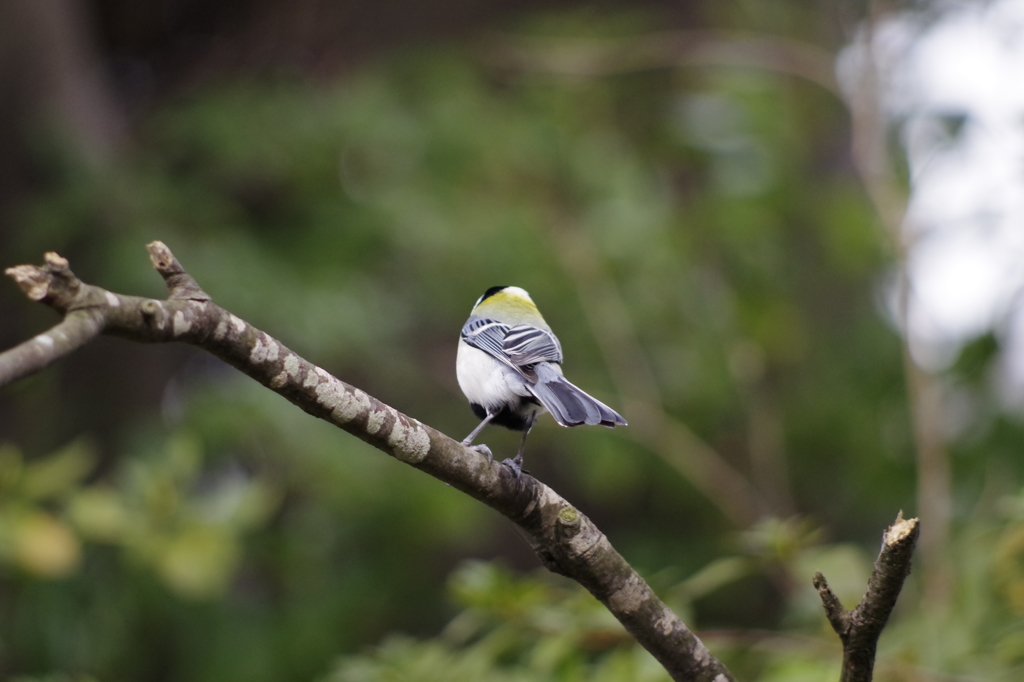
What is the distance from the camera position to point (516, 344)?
66.4 inches

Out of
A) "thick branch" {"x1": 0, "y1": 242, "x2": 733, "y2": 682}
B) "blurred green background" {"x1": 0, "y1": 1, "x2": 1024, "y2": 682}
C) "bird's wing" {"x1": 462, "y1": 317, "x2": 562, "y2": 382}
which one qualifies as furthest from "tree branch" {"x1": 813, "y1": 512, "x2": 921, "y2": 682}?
"blurred green background" {"x1": 0, "y1": 1, "x2": 1024, "y2": 682}

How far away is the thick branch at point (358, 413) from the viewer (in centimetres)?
81

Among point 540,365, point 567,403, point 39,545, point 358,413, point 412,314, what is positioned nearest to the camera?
point 358,413

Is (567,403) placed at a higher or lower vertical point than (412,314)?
lower

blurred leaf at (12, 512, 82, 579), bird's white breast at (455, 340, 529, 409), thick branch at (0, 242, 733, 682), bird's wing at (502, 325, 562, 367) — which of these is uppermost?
bird's wing at (502, 325, 562, 367)

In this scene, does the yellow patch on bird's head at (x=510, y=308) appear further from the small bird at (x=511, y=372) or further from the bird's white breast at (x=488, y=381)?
the bird's white breast at (x=488, y=381)

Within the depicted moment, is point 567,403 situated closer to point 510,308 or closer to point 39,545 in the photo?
point 510,308

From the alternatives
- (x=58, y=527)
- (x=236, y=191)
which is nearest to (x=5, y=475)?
(x=58, y=527)

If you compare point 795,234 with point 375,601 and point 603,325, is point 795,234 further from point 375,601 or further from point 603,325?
point 375,601

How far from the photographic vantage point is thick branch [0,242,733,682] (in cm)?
81

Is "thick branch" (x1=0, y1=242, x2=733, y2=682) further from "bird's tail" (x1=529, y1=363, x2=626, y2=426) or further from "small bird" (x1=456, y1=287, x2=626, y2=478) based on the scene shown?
"small bird" (x1=456, y1=287, x2=626, y2=478)

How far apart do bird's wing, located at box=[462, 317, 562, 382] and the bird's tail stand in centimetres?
3

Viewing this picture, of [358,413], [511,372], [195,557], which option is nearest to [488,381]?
[511,372]

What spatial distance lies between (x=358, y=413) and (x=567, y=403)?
0.48m
